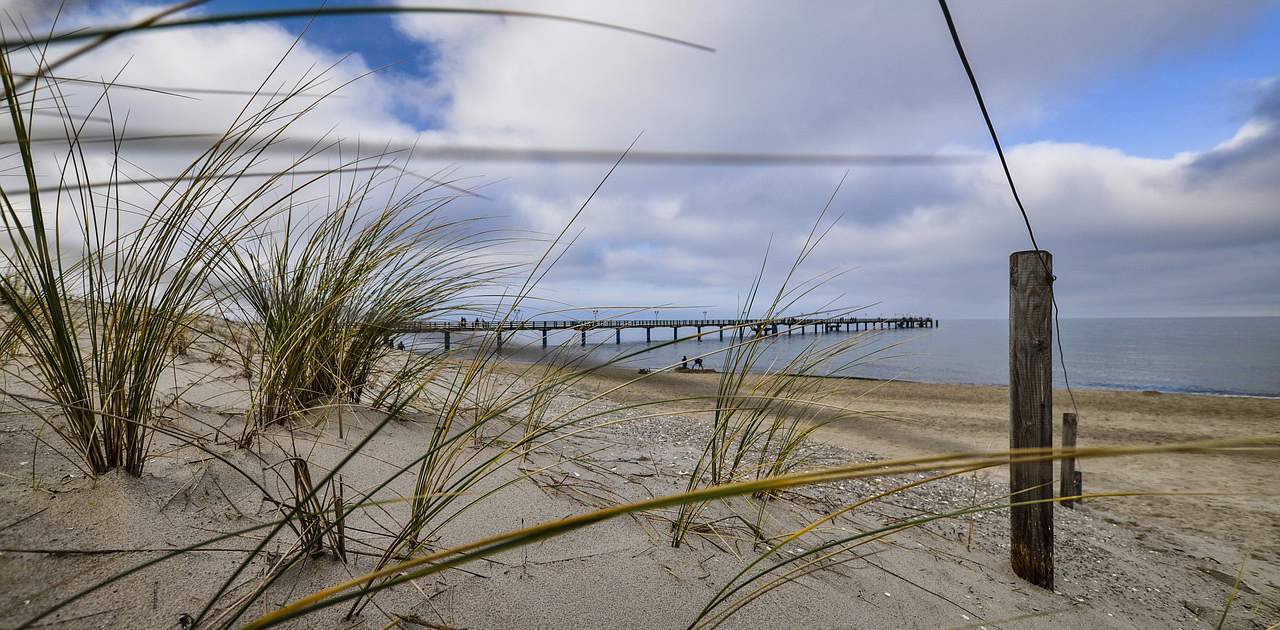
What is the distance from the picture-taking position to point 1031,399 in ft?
8.57

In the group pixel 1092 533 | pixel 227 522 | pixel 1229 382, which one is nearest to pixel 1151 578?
pixel 1092 533

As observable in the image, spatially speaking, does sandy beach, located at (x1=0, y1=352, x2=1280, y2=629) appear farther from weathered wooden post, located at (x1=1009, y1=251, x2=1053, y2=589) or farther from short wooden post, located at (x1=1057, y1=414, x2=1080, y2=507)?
short wooden post, located at (x1=1057, y1=414, x2=1080, y2=507)

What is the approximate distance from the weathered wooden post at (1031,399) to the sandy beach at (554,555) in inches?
5.6

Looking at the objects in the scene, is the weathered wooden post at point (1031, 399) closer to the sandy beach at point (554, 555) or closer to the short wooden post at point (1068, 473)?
the sandy beach at point (554, 555)

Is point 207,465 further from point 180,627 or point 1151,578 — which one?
point 1151,578

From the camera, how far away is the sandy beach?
1145 mm

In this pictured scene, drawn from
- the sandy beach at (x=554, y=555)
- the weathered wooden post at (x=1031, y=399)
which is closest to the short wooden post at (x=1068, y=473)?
the sandy beach at (x=554, y=555)

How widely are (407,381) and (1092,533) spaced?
4.29 meters

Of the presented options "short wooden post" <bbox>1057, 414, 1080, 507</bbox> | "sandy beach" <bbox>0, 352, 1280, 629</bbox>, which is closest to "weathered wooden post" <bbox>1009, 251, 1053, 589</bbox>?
"sandy beach" <bbox>0, 352, 1280, 629</bbox>

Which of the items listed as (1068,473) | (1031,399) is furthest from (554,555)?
(1068,473)

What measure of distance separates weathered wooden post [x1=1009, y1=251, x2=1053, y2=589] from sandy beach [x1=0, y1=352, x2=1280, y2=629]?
0.14 m

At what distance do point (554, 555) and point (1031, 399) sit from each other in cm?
227

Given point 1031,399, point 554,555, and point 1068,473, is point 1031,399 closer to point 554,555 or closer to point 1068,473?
point 554,555

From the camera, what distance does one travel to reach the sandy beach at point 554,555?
114 centimetres
